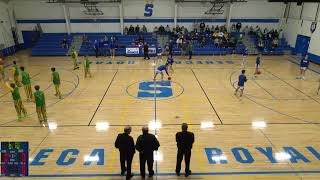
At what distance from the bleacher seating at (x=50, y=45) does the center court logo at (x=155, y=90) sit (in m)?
13.5

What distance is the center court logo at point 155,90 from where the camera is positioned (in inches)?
530

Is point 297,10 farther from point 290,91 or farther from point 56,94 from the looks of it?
point 56,94

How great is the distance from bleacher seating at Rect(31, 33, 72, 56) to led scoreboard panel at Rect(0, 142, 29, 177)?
2163 cm

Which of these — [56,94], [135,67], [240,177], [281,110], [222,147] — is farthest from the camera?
[135,67]

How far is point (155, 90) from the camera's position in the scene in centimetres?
1442

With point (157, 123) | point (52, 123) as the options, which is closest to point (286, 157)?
point (157, 123)

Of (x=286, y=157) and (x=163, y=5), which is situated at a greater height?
(x=163, y=5)

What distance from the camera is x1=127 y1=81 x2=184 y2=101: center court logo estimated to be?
1345 cm

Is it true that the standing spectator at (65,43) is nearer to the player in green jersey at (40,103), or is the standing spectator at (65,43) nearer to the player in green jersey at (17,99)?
the player in green jersey at (17,99)

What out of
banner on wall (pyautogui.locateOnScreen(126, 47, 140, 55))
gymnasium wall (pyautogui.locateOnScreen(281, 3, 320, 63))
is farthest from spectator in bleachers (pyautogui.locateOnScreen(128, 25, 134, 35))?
gymnasium wall (pyautogui.locateOnScreen(281, 3, 320, 63))

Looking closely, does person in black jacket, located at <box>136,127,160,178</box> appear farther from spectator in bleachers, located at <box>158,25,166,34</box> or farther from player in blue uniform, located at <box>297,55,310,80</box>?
spectator in bleachers, located at <box>158,25,166,34</box>

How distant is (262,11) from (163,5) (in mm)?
11171

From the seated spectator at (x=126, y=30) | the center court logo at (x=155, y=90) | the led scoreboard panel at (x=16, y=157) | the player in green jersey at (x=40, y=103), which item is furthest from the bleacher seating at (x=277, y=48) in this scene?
the led scoreboard panel at (x=16, y=157)

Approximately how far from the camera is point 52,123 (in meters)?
10.3
